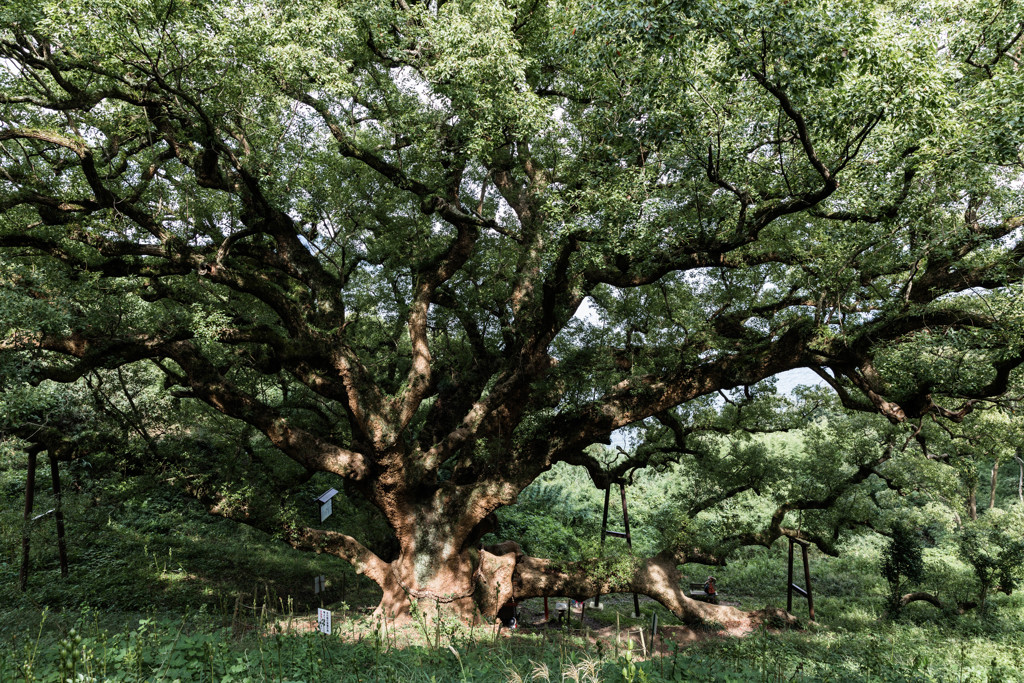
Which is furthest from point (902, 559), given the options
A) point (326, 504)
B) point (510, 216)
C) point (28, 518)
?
point (28, 518)

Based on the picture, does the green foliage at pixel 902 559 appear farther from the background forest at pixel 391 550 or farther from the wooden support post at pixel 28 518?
the wooden support post at pixel 28 518

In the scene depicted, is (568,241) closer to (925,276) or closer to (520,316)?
(520,316)

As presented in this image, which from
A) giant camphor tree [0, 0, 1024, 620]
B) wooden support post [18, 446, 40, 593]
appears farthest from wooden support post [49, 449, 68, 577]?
giant camphor tree [0, 0, 1024, 620]

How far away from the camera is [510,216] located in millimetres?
9570

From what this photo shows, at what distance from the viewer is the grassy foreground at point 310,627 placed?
11.7 feet

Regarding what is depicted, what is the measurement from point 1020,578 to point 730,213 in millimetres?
11720

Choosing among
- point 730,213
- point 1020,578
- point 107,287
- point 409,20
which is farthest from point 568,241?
point 1020,578

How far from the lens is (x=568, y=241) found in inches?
272

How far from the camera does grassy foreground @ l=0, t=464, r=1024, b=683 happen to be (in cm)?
356

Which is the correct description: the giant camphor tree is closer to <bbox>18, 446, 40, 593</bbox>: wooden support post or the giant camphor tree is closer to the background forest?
the background forest

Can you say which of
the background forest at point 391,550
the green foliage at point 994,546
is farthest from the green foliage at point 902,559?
the green foliage at point 994,546

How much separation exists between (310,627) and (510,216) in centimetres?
695

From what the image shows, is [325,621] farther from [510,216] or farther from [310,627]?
[510,216]

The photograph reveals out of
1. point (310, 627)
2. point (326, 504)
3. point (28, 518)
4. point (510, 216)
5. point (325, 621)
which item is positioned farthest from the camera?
point (510, 216)
